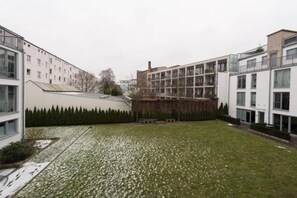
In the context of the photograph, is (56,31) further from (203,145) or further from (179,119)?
(203,145)

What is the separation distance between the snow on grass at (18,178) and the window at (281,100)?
2103 cm

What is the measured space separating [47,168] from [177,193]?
6648mm

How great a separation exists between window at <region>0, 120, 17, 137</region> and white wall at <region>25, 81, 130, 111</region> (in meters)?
8.34

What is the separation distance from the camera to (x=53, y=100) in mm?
22281

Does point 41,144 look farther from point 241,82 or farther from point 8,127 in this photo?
point 241,82

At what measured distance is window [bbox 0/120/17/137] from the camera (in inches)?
500

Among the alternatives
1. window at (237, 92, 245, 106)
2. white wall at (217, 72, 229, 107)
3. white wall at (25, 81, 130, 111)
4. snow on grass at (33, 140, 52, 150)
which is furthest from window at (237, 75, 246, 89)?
snow on grass at (33, 140, 52, 150)

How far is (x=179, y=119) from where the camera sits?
86.9ft

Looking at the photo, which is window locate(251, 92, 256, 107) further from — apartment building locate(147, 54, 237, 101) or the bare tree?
the bare tree

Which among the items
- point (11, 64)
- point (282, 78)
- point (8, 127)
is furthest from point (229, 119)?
point (11, 64)

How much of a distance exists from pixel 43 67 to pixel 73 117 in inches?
762

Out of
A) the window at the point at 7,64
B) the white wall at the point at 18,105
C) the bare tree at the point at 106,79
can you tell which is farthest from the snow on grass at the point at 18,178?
the bare tree at the point at 106,79

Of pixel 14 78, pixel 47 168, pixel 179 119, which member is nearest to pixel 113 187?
pixel 47 168

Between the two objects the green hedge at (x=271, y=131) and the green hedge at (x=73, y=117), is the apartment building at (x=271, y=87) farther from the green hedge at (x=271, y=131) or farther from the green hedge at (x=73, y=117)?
the green hedge at (x=73, y=117)
